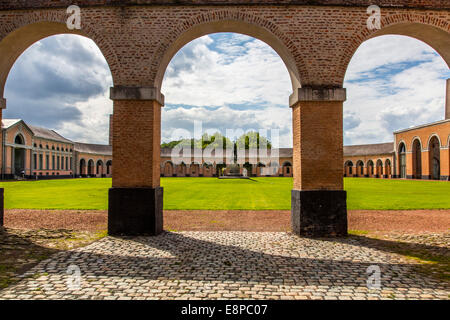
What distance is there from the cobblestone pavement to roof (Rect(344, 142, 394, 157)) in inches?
2136

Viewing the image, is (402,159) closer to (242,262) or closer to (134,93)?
(134,93)

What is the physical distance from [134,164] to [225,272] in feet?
13.9

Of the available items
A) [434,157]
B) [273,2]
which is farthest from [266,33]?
[434,157]

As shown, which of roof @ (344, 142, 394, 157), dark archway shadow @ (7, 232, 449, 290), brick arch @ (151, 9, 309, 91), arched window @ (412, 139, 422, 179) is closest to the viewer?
dark archway shadow @ (7, 232, 449, 290)

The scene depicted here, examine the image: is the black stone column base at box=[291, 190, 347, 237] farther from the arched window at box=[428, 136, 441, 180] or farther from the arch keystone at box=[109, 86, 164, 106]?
the arched window at box=[428, 136, 441, 180]

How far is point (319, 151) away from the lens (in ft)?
26.4

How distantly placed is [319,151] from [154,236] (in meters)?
4.88

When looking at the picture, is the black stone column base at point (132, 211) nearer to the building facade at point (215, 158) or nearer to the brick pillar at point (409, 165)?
the building facade at point (215, 158)

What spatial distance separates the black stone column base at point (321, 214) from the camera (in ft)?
26.0

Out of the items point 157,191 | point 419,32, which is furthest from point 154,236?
point 419,32

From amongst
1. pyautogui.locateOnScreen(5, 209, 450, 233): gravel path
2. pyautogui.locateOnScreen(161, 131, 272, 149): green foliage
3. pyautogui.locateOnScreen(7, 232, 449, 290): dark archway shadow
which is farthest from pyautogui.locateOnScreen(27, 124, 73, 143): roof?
pyautogui.locateOnScreen(7, 232, 449, 290): dark archway shadow

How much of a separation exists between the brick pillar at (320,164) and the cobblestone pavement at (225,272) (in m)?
0.74

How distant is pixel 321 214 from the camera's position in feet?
26.1

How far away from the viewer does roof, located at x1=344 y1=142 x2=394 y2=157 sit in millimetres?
56200
